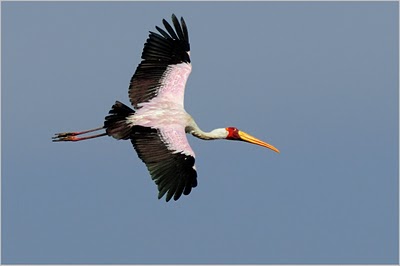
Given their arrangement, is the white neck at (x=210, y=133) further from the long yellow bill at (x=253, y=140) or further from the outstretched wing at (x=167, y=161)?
the outstretched wing at (x=167, y=161)

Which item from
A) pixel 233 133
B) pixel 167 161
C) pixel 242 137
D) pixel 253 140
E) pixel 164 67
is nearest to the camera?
pixel 167 161

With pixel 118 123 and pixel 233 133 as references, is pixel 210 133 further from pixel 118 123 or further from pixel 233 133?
pixel 118 123

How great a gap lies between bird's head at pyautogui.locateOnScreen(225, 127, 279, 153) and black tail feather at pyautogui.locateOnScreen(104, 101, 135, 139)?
319 cm

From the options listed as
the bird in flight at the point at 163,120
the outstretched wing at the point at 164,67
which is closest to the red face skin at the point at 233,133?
the bird in flight at the point at 163,120

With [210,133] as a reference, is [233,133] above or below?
above

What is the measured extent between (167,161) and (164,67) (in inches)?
102

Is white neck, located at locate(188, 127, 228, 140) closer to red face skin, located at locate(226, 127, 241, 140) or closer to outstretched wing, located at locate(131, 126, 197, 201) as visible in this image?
red face skin, located at locate(226, 127, 241, 140)

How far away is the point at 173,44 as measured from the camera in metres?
27.7

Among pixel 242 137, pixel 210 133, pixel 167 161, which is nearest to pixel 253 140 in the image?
pixel 242 137

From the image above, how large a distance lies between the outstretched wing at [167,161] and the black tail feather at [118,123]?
164 millimetres

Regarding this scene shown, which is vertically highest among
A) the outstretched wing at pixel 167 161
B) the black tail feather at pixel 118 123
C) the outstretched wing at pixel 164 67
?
the outstretched wing at pixel 164 67

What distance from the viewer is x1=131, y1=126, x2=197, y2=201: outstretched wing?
25641mm

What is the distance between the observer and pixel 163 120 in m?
26.2

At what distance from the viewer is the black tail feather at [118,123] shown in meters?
25.8
